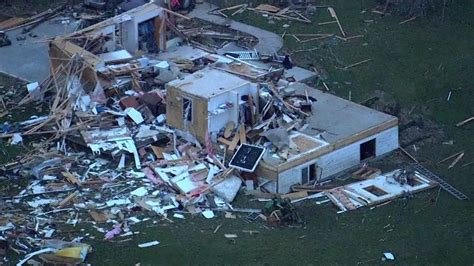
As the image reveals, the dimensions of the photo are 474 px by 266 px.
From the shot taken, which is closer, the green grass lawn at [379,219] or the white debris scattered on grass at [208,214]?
the green grass lawn at [379,219]

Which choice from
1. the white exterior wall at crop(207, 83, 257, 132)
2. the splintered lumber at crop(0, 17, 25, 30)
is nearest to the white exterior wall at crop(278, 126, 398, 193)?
the white exterior wall at crop(207, 83, 257, 132)

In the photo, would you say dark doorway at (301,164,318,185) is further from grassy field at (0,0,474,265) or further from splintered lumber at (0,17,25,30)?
splintered lumber at (0,17,25,30)

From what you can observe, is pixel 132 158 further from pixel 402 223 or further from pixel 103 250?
pixel 402 223

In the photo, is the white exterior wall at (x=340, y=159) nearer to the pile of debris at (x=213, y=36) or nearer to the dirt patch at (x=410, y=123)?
the dirt patch at (x=410, y=123)

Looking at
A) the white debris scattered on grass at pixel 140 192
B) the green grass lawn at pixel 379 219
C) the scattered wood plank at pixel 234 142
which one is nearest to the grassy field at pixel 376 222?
the green grass lawn at pixel 379 219

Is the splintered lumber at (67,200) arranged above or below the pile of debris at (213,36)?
below

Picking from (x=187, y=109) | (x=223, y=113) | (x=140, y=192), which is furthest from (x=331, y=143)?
(x=140, y=192)
